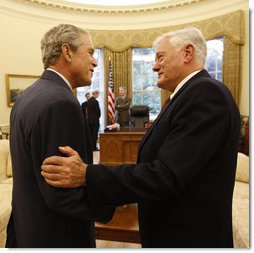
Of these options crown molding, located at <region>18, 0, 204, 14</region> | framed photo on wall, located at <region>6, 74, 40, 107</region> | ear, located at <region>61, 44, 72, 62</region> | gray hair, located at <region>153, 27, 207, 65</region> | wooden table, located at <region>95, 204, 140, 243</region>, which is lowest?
wooden table, located at <region>95, 204, 140, 243</region>

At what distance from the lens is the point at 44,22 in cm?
902

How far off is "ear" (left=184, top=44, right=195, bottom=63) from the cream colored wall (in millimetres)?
6640

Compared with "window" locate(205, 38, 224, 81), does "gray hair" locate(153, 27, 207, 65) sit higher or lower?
lower

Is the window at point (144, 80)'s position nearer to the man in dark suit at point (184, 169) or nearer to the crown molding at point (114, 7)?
the crown molding at point (114, 7)

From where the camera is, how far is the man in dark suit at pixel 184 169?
3.78 feet

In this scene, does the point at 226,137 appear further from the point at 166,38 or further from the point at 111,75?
the point at 111,75

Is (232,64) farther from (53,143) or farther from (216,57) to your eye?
(53,143)

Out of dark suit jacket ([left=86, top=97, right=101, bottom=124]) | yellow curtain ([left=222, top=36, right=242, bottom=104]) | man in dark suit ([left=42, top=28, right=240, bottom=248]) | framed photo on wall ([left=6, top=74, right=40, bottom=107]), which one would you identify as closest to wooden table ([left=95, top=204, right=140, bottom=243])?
man in dark suit ([left=42, top=28, right=240, bottom=248])

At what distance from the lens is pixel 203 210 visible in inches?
50.3

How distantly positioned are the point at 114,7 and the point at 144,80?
2.58m

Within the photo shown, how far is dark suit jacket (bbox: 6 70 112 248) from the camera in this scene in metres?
1.13

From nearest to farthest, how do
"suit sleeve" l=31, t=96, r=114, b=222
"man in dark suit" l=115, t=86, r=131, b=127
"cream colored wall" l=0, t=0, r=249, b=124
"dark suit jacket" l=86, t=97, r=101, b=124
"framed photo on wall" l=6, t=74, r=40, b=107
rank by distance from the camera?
"suit sleeve" l=31, t=96, r=114, b=222 → "man in dark suit" l=115, t=86, r=131, b=127 → "cream colored wall" l=0, t=0, r=249, b=124 → "framed photo on wall" l=6, t=74, r=40, b=107 → "dark suit jacket" l=86, t=97, r=101, b=124

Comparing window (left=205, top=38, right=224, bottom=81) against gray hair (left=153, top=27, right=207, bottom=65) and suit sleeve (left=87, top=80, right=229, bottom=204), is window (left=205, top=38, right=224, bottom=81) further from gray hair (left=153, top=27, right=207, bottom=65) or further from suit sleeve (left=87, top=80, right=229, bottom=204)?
suit sleeve (left=87, top=80, right=229, bottom=204)

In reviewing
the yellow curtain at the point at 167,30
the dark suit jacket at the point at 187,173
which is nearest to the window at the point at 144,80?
the yellow curtain at the point at 167,30
